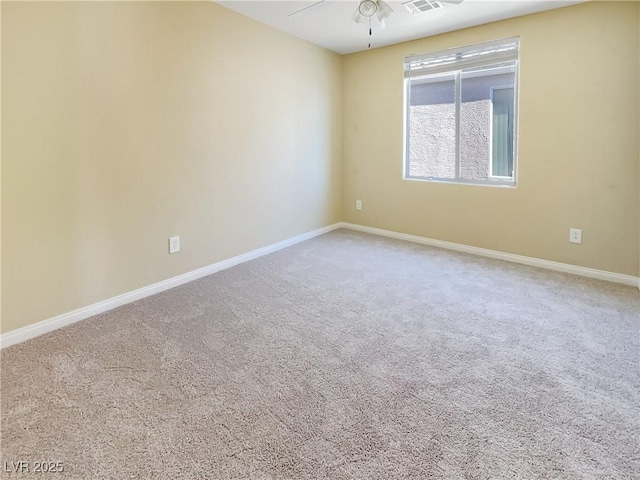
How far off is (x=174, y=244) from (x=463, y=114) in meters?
3.21

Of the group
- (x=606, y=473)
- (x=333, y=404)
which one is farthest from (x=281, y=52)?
(x=606, y=473)

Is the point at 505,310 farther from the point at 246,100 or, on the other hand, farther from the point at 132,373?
the point at 246,100

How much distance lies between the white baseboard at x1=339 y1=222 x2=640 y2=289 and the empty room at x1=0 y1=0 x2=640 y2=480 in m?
0.02

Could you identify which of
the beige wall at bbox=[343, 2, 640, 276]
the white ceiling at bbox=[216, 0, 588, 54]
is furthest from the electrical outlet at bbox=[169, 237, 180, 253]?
the beige wall at bbox=[343, 2, 640, 276]

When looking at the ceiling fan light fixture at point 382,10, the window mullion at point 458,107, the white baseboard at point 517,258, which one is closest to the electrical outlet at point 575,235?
the white baseboard at point 517,258

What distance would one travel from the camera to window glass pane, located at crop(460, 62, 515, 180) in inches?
149

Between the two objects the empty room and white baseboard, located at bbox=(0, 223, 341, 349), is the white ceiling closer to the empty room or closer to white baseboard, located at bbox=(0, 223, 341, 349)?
the empty room

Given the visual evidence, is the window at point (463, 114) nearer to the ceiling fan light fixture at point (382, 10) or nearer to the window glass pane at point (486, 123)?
the window glass pane at point (486, 123)

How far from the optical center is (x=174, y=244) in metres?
3.11

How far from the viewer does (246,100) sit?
11.7ft

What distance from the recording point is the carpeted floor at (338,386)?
1.40m

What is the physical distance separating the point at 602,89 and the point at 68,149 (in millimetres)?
3966

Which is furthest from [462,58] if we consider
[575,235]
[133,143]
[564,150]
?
[133,143]

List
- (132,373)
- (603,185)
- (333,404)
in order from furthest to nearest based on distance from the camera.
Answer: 1. (603,185)
2. (132,373)
3. (333,404)
